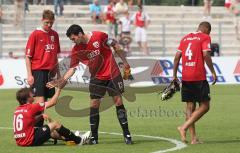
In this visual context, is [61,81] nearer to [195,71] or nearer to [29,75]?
[29,75]

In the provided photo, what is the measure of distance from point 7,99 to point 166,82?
288 inches

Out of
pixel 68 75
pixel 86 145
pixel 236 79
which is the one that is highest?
pixel 68 75

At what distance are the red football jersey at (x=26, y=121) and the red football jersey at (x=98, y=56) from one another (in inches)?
46.2

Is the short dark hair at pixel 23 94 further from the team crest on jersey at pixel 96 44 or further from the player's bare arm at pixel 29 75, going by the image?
the team crest on jersey at pixel 96 44

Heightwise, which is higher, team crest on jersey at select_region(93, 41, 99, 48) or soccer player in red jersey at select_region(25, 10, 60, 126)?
team crest on jersey at select_region(93, 41, 99, 48)

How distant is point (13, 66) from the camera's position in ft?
100

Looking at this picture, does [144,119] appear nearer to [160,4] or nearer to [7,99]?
[7,99]

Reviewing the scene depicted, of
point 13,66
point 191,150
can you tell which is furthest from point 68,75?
point 13,66

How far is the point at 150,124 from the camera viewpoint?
1892cm

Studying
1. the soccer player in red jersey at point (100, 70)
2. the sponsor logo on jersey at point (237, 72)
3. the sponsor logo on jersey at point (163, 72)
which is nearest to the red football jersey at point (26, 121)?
the soccer player in red jersey at point (100, 70)

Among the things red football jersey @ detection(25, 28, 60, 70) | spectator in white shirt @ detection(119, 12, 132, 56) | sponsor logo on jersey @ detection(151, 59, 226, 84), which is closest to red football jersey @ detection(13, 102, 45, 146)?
red football jersey @ detection(25, 28, 60, 70)

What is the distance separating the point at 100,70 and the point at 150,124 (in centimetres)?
402

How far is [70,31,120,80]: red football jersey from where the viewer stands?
15.0 metres

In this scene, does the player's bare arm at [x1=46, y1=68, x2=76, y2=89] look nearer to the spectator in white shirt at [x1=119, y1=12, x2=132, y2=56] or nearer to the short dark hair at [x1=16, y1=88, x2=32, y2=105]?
the short dark hair at [x1=16, y1=88, x2=32, y2=105]
